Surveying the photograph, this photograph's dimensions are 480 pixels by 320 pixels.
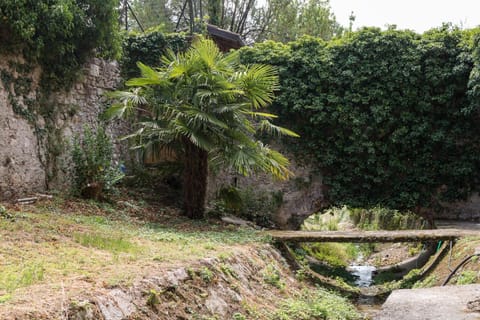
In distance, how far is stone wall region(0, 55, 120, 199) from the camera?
7180 mm

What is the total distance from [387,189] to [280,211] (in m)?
2.42

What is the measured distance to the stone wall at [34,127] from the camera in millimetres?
7180

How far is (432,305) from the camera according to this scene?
3533mm

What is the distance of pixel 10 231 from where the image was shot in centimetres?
466

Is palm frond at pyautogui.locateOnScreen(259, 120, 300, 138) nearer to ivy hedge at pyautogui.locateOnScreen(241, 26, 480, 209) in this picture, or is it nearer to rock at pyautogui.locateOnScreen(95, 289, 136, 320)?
ivy hedge at pyautogui.locateOnScreen(241, 26, 480, 209)

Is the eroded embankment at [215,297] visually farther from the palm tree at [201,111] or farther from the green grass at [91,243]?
the palm tree at [201,111]

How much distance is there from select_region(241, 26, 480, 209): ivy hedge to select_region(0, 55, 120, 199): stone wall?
411 centimetres

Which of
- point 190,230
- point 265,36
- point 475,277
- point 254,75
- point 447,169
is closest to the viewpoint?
point 475,277

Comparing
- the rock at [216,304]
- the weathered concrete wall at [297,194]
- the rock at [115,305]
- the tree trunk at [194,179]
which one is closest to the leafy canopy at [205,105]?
the tree trunk at [194,179]

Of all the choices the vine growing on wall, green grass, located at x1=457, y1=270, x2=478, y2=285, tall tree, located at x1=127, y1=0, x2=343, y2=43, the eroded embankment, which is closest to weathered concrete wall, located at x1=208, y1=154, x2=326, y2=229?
the eroded embankment

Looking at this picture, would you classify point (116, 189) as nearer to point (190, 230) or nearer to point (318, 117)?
point (190, 230)

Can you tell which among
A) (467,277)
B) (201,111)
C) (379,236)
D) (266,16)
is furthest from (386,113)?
(266,16)

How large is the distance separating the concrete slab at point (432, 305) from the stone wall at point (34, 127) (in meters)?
5.94

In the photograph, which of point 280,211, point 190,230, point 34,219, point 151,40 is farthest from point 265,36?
point 34,219
